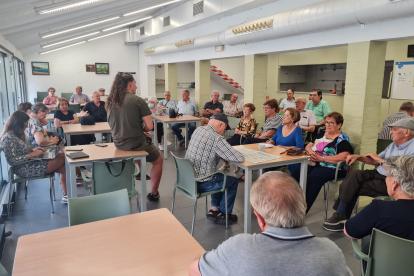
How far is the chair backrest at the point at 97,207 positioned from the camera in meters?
2.09

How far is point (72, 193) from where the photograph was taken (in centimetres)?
337

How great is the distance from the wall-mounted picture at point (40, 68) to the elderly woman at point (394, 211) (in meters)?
13.9

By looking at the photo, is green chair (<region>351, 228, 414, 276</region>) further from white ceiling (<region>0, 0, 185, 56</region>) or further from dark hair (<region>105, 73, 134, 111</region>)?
white ceiling (<region>0, 0, 185, 56</region>)

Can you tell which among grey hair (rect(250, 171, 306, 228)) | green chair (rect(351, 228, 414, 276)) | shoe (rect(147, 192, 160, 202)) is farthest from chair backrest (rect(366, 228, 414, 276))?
shoe (rect(147, 192, 160, 202))

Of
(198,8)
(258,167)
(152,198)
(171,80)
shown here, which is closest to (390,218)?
(258,167)

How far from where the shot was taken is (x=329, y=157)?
12.5 ft

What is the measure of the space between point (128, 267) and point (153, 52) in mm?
10408

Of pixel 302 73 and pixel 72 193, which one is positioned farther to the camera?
pixel 302 73

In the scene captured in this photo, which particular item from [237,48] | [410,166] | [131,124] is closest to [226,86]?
[237,48]

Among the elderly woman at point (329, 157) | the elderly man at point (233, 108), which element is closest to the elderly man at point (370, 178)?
the elderly woman at point (329, 157)

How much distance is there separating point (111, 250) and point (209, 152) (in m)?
1.76

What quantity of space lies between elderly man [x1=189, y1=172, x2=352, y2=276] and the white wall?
14.0 metres

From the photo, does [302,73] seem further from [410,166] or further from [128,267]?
[128,267]

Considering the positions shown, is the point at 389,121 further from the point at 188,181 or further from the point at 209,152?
the point at 188,181
